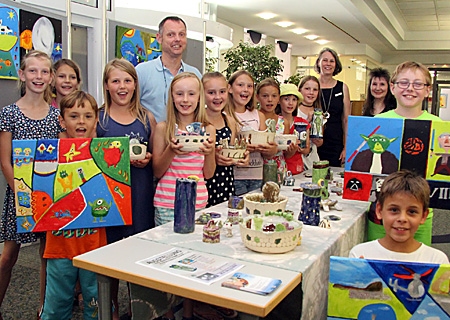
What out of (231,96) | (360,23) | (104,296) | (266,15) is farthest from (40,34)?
(360,23)

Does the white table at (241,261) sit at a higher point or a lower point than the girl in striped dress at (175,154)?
lower

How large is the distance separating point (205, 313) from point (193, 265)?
88 centimetres

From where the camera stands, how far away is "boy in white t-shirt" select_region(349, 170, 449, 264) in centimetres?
175

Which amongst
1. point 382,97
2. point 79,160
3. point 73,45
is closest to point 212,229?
point 79,160

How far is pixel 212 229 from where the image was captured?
5.87 ft

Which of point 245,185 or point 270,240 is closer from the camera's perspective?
point 270,240

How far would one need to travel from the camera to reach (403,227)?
5.74 ft

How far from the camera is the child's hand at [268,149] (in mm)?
2758

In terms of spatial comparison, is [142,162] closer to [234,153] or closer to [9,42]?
[234,153]

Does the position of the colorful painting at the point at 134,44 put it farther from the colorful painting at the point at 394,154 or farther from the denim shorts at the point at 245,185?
the colorful painting at the point at 394,154

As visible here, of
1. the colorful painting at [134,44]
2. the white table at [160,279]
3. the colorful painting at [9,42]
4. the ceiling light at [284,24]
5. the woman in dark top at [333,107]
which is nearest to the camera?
the white table at [160,279]

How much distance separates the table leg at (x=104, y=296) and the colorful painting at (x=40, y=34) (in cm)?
261

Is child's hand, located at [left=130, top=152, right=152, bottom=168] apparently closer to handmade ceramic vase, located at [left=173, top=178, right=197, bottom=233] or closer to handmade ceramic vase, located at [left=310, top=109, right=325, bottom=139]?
handmade ceramic vase, located at [left=173, top=178, right=197, bottom=233]

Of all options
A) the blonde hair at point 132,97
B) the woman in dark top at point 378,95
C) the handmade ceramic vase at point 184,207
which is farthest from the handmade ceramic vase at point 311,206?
the woman in dark top at point 378,95
